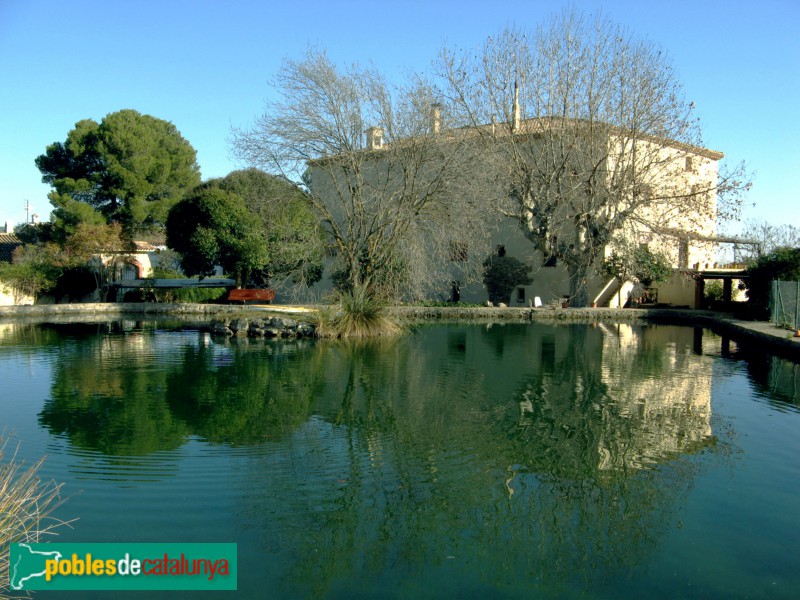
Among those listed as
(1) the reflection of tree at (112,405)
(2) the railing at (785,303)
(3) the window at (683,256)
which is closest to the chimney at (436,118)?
(1) the reflection of tree at (112,405)

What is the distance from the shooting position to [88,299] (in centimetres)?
3281

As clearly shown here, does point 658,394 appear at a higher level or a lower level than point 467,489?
higher

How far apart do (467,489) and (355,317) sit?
13.2m

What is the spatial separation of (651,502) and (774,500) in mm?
1275

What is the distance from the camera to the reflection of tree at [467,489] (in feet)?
17.3

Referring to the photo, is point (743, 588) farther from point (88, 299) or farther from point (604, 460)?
point (88, 299)

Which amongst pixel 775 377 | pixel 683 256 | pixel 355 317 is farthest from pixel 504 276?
pixel 775 377

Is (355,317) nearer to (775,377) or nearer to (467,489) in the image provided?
(775,377)

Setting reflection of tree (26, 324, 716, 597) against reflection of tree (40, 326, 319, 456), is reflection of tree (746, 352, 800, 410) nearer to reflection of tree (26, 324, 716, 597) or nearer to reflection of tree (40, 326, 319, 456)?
reflection of tree (26, 324, 716, 597)

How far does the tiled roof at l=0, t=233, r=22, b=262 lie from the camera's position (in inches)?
1628

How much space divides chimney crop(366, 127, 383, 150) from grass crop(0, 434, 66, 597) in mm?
14770

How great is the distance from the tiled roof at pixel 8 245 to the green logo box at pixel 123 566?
41.1 m

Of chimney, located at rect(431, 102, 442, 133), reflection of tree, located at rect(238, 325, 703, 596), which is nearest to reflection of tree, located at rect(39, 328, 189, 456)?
reflection of tree, located at rect(238, 325, 703, 596)

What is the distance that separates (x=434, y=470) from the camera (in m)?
7.38
